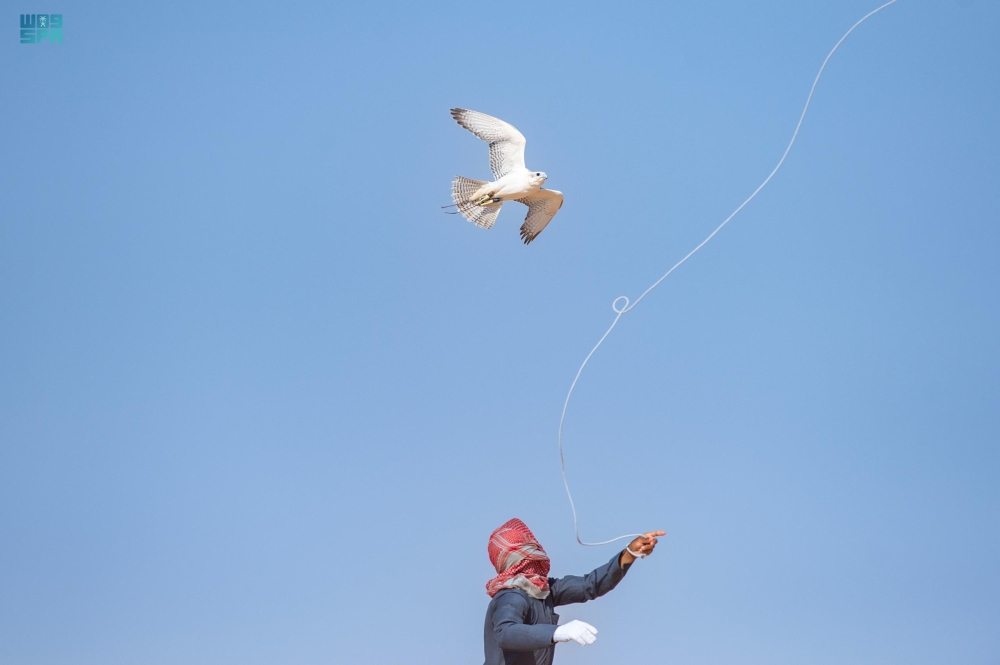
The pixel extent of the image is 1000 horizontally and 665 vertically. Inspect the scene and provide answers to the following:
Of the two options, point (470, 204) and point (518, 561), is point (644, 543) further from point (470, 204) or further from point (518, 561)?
point (470, 204)

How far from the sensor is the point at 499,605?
4.05 metres

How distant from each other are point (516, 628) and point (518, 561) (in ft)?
1.21

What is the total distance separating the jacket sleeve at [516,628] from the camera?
3.77 metres

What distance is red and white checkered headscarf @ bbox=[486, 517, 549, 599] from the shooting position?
4152 millimetres

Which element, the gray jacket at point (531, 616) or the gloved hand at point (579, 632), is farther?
the gray jacket at point (531, 616)

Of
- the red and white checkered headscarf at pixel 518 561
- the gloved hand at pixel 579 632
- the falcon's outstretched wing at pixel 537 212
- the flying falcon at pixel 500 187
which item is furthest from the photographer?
the falcon's outstretched wing at pixel 537 212

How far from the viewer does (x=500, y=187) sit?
695 cm

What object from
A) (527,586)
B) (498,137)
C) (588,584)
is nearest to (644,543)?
(588,584)

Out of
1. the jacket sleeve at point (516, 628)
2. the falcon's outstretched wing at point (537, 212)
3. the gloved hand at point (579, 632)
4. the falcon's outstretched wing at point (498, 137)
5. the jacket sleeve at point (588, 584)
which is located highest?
the falcon's outstretched wing at point (498, 137)

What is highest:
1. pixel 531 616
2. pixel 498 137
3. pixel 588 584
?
pixel 498 137

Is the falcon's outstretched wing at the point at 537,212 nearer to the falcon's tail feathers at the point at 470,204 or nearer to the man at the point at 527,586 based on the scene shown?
the falcon's tail feathers at the point at 470,204

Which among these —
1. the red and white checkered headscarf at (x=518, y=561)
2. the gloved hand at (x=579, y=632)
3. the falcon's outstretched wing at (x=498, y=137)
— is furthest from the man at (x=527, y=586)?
the falcon's outstretched wing at (x=498, y=137)

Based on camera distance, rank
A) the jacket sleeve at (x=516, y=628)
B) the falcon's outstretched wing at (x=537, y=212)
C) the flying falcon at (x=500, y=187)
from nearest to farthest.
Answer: the jacket sleeve at (x=516, y=628), the flying falcon at (x=500, y=187), the falcon's outstretched wing at (x=537, y=212)

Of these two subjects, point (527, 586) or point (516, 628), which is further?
point (527, 586)
